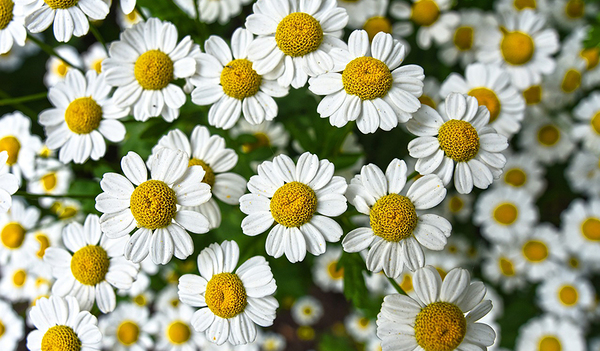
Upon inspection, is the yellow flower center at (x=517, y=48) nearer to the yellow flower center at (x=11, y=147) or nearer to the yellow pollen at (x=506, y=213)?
the yellow pollen at (x=506, y=213)

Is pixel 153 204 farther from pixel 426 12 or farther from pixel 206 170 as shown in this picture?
pixel 426 12

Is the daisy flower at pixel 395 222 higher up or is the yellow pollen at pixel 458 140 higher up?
the yellow pollen at pixel 458 140

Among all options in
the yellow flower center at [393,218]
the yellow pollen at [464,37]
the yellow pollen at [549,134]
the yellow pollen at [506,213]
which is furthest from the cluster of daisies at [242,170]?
the yellow pollen at [506,213]

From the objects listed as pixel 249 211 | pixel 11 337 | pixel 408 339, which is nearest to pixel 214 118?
pixel 249 211

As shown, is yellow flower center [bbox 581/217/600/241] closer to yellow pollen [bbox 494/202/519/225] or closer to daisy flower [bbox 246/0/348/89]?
yellow pollen [bbox 494/202/519/225]

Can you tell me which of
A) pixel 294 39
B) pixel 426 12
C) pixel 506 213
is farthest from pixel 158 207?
pixel 506 213
